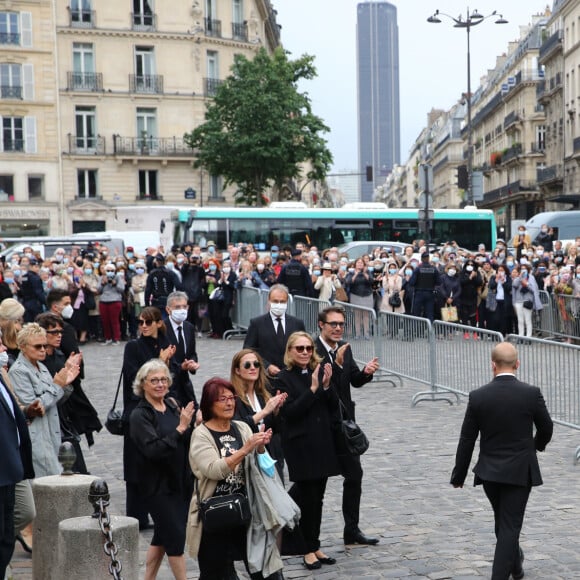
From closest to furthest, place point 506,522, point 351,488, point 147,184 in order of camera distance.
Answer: point 506,522 → point 351,488 → point 147,184

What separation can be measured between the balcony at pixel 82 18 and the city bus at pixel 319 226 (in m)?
22.4

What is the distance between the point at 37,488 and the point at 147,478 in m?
0.82

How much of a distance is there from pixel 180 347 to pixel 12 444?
11.4ft

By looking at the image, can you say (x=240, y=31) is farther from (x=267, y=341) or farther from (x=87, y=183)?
(x=267, y=341)

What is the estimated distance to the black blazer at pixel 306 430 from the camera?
699cm

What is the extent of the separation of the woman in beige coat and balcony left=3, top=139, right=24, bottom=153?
50157 millimetres

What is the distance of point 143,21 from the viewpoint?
183 feet

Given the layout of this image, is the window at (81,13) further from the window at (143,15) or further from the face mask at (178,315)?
the face mask at (178,315)

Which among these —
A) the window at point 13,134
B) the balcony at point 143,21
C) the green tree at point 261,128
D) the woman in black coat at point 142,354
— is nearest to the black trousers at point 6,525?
the woman in black coat at point 142,354

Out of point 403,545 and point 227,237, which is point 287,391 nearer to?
point 403,545

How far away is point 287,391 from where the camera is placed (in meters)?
7.09

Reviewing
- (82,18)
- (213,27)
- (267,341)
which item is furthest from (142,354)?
(213,27)

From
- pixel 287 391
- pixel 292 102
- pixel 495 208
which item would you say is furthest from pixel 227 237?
pixel 495 208

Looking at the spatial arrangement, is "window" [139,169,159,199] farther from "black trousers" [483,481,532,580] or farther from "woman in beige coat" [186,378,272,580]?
"woman in beige coat" [186,378,272,580]
